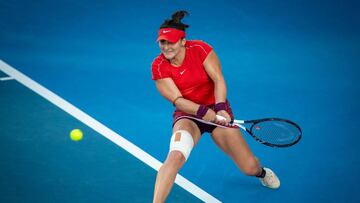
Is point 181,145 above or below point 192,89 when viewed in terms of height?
below

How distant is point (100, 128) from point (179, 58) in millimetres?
2116

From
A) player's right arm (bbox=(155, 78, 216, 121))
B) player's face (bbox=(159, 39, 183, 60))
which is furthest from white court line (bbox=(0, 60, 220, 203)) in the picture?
player's face (bbox=(159, 39, 183, 60))

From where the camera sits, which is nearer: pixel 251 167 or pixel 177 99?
pixel 177 99

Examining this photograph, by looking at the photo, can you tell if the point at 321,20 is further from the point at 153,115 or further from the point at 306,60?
the point at 153,115

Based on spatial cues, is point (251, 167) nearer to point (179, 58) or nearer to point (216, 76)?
point (216, 76)

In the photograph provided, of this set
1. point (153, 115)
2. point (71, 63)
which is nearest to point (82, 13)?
point (71, 63)

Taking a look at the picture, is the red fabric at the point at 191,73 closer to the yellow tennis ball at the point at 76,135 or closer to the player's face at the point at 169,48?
the player's face at the point at 169,48

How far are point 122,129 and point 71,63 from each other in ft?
8.72

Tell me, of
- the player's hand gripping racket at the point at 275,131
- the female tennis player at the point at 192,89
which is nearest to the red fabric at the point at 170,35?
the female tennis player at the point at 192,89

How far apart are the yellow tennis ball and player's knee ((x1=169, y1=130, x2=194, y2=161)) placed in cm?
199

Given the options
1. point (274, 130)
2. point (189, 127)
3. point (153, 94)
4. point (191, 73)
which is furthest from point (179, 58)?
point (153, 94)

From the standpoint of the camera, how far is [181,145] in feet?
15.9

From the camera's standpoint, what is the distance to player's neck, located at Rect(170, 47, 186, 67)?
17.1ft

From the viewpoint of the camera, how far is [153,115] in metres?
7.35
